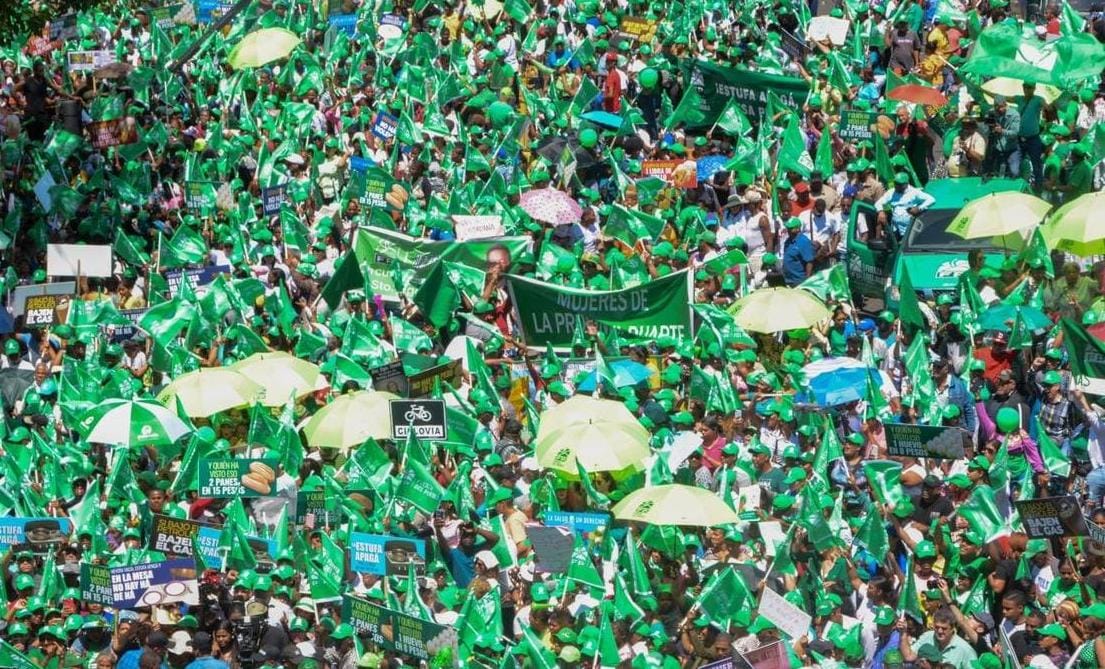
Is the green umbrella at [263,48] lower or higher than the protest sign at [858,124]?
lower

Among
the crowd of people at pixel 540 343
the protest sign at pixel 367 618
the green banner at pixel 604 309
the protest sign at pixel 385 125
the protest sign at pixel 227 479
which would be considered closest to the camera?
the protest sign at pixel 367 618

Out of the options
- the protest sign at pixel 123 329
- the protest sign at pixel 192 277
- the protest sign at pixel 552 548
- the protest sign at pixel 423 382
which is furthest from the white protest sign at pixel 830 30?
the protest sign at pixel 552 548

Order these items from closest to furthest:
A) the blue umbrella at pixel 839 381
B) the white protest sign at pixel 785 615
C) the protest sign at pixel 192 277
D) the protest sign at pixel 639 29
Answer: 1. the white protest sign at pixel 785 615
2. the blue umbrella at pixel 839 381
3. the protest sign at pixel 192 277
4. the protest sign at pixel 639 29

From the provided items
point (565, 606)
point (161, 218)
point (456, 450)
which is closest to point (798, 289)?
point (456, 450)

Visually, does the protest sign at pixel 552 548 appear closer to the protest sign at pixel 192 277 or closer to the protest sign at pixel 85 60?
the protest sign at pixel 192 277

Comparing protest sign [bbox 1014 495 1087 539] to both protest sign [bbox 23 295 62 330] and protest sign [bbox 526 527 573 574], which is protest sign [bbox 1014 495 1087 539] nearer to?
protest sign [bbox 526 527 573 574]

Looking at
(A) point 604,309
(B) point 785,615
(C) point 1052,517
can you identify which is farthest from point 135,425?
(C) point 1052,517
